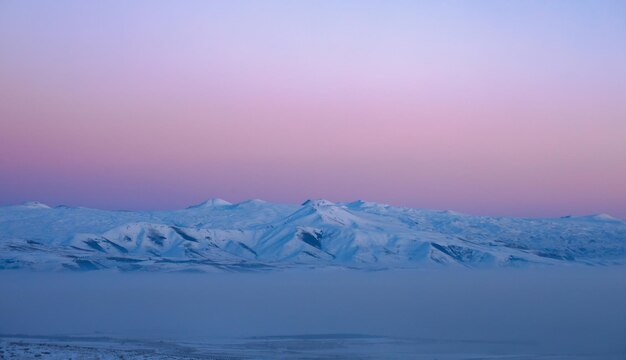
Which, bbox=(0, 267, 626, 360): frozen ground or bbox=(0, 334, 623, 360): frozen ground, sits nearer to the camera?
bbox=(0, 334, 623, 360): frozen ground

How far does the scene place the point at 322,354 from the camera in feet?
Answer: 135

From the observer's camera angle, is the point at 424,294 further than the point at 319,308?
Yes

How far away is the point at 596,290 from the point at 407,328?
160ft

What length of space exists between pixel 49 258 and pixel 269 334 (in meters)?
131

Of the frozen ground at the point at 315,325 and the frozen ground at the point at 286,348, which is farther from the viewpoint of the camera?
the frozen ground at the point at 315,325

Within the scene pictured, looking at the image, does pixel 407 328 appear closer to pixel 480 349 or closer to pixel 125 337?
pixel 480 349

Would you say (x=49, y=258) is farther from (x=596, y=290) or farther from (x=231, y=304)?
(x=596, y=290)

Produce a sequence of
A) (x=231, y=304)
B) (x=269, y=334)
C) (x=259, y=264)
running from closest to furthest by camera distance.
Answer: (x=269, y=334)
(x=231, y=304)
(x=259, y=264)

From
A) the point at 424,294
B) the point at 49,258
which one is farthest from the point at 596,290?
the point at 49,258

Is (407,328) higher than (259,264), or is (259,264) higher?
(407,328)

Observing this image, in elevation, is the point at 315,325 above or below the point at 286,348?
below

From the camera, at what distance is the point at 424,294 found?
294ft

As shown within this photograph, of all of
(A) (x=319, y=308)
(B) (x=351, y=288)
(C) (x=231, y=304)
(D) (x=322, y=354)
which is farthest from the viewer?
(B) (x=351, y=288)

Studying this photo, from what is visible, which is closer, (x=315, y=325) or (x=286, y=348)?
(x=286, y=348)
